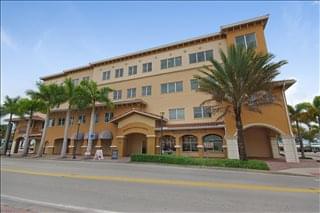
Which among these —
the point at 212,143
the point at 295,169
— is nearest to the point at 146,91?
the point at 212,143

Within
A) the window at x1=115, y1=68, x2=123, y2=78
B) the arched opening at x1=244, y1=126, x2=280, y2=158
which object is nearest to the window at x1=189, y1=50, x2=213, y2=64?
the arched opening at x1=244, y1=126, x2=280, y2=158

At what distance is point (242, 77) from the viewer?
1922 cm

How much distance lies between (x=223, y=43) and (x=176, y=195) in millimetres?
26203

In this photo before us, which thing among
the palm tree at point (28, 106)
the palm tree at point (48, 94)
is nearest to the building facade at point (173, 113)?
the palm tree at point (28, 106)

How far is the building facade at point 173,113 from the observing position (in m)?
23.2

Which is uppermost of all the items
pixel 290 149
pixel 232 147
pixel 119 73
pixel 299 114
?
pixel 119 73

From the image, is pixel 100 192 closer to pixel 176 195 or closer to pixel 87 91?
pixel 176 195

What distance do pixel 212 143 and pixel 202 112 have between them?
4.59 m

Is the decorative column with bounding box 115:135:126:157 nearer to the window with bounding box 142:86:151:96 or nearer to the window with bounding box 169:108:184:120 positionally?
the window with bounding box 169:108:184:120

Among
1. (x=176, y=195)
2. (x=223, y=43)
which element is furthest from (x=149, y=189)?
(x=223, y=43)

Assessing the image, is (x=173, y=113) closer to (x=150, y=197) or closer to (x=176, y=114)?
(x=176, y=114)

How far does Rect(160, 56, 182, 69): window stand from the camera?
31478 mm

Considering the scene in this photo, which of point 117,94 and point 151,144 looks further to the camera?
point 117,94

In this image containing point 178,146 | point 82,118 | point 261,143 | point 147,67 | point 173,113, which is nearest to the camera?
point 261,143
